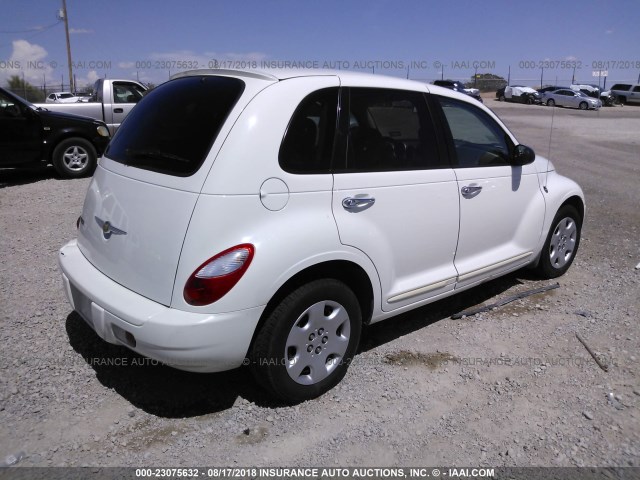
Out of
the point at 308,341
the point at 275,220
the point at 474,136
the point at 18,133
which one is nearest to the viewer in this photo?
the point at 275,220

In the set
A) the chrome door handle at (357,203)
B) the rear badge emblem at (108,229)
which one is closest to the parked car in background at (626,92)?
the chrome door handle at (357,203)

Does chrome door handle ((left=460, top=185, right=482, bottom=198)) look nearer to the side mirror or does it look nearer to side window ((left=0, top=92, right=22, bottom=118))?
the side mirror

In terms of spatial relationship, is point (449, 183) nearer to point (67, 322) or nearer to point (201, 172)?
point (201, 172)

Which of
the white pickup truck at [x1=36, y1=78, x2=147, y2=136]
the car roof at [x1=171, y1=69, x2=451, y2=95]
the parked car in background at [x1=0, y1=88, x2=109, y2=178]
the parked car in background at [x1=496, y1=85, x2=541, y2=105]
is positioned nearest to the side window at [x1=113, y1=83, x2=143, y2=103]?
the white pickup truck at [x1=36, y1=78, x2=147, y2=136]

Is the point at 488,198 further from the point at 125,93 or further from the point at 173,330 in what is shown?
the point at 125,93

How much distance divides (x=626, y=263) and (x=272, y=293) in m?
4.65

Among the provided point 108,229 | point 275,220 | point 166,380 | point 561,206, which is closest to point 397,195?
point 275,220

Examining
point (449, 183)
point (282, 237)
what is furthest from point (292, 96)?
point (449, 183)

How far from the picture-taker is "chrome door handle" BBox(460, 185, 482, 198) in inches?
149

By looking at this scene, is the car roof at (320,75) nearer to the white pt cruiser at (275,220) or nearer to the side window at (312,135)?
the white pt cruiser at (275,220)

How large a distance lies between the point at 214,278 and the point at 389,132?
1.58m

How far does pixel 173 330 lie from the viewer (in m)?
2.61

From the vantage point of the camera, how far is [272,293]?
9.05 ft

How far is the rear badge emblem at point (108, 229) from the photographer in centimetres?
299
